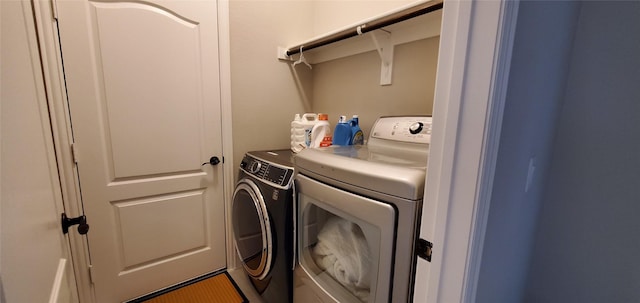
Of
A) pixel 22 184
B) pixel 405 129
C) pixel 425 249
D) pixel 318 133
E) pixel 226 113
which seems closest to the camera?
pixel 22 184

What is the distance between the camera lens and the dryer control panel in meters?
1.29

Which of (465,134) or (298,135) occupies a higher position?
(465,134)

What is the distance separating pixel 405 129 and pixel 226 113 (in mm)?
1242

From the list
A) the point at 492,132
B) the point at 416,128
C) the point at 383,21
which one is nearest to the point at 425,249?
the point at 492,132

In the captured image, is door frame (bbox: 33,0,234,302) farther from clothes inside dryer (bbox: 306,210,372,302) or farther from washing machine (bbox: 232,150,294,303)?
clothes inside dryer (bbox: 306,210,372,302)

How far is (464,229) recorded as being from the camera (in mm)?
538

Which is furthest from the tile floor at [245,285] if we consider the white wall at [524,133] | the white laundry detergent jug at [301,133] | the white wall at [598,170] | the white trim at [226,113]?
the white wall at [598,170]

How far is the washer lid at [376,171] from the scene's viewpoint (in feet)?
2.34

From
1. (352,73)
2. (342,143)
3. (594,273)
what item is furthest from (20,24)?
(594,273)

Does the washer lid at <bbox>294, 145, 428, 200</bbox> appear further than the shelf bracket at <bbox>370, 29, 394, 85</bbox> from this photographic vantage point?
No

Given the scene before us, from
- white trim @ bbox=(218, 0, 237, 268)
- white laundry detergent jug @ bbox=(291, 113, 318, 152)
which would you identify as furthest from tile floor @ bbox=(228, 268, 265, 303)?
white laundry detergent jug @ bbox=(291, 113, 318, 152)

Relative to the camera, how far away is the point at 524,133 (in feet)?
2.17

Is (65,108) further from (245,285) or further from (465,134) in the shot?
(465,134)

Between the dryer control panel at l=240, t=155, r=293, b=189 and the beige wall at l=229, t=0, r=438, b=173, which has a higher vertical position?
the beige wall at l=229, t=0, r=438, b=173
